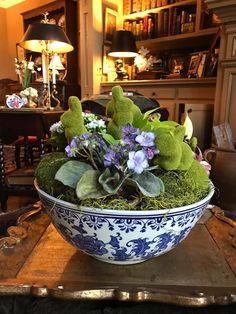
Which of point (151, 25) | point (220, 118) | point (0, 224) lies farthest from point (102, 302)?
point (151, 25)

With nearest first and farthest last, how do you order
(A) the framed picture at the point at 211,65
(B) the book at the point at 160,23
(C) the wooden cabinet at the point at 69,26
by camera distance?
(A) the framed picture at the point at 211,65 < (B) the book at the point at 160,23 < (C) the wooden cabinet at the point at 69,26

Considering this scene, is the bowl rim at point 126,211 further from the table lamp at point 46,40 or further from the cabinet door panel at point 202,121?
the cabinet door panel at point 202,121

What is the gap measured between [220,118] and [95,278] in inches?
76.3

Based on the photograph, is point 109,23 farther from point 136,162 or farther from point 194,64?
point 136,162

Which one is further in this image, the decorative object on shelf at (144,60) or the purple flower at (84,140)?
the decorative object on shelf at (144,60)

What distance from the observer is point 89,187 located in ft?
1.32

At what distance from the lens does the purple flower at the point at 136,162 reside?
38cm

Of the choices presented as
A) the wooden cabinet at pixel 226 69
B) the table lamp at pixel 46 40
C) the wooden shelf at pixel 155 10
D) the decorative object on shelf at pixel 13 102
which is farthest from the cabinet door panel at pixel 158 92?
the decorative object on shelf at pixel 13 102

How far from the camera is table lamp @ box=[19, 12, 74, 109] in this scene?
1.82 m

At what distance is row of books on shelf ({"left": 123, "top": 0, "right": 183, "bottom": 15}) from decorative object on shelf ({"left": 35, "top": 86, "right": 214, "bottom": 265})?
2769 mm

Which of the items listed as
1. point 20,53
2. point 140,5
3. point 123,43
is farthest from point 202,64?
point 20,53

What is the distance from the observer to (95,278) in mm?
469

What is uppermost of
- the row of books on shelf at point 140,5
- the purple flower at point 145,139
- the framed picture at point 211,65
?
the row of books on shelf at point 140,5

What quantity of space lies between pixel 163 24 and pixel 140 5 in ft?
1.21
